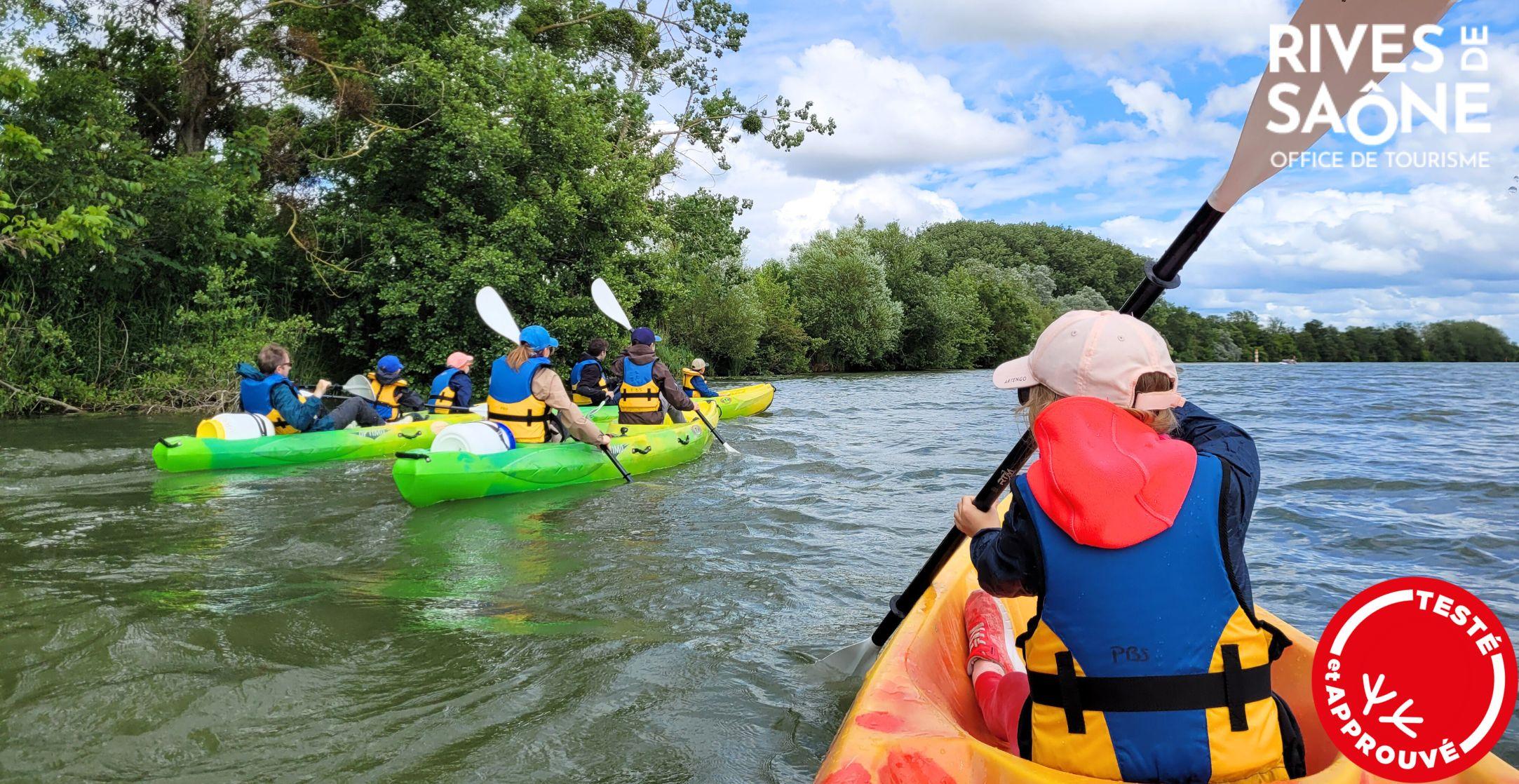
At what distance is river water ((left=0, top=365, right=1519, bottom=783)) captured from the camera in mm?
2979

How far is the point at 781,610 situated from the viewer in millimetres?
4496

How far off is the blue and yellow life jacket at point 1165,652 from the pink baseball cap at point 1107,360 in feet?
0.63

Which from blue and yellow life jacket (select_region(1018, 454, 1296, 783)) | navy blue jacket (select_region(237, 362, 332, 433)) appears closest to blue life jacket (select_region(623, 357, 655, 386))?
navy blue jacket (select_region(237, 362, 332, 433))

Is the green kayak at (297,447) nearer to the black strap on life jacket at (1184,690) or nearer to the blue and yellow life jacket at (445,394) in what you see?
the blue and yellow life jacket at (445,394)

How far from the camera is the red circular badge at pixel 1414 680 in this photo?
1.31 metres

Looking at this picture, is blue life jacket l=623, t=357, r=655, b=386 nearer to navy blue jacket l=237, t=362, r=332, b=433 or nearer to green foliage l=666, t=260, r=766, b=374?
navy blue jacket l=237, t=362, r=332, b=433

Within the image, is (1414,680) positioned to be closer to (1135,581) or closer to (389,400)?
(1135,581)

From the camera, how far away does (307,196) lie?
52.2ft

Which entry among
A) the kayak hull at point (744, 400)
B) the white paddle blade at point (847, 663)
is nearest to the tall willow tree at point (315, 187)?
the kayak hull at point (744, 400)

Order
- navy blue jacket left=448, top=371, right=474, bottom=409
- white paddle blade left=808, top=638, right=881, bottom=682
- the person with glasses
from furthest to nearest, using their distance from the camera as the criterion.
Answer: navy blue jacket left=448, top=371, right=474, bottom=409
the person with glasses
white paddle blade left=808, top=638, right=881, bottom=682

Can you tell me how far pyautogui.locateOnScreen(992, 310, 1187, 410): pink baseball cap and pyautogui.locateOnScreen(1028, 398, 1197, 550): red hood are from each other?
3.6 inches

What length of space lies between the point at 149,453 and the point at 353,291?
22.7ft

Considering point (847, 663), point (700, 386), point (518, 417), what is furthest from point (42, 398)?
point (847, 663)

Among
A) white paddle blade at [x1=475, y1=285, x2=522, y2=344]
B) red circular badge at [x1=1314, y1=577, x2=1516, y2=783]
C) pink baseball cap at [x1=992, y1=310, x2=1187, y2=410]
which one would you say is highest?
white paddle blade at [x1=475, y1=285, x2=522, y2=344]
